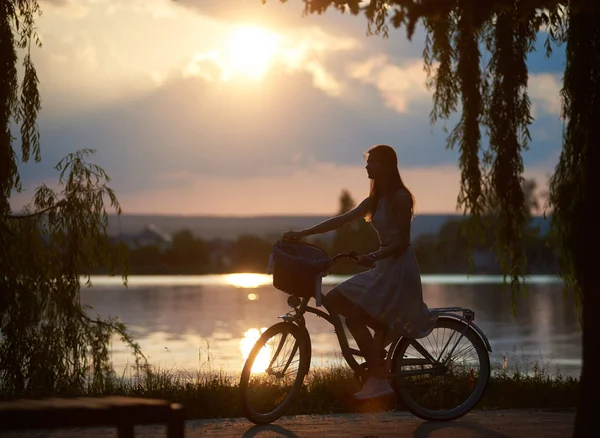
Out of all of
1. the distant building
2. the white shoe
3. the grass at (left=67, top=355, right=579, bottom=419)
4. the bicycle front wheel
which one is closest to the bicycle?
the bicycle front wheel

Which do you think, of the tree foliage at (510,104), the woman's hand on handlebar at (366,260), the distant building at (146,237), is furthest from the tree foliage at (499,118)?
the distant building at (146,237)

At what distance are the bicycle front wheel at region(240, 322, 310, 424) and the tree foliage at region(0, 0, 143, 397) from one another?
3.54 m

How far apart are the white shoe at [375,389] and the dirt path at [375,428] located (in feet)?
0.73

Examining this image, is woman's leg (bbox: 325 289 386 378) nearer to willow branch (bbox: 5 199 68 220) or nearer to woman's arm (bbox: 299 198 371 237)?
woman's arm (bbox: 299 198 371 237)

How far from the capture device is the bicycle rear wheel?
7613 mm

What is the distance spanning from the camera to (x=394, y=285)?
7457mm

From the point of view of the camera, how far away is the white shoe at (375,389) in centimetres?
738

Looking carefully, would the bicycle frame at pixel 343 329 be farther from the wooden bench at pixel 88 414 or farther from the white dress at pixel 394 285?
the wooden bench at pixel 88 414

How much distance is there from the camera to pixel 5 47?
411 inches

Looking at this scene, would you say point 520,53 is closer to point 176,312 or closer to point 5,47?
point 5,47

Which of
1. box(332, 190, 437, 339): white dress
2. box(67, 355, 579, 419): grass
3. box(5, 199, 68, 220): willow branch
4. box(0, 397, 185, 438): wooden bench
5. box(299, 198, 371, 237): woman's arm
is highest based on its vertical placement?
box(5, 199, 68, 220): willow branch

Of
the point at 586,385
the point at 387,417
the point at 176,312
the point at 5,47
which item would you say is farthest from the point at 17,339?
the point at 176,312

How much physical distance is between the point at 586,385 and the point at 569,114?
→ 4.19m

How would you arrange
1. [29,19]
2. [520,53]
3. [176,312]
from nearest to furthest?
[520,53] < [29,19] < [176,312]
